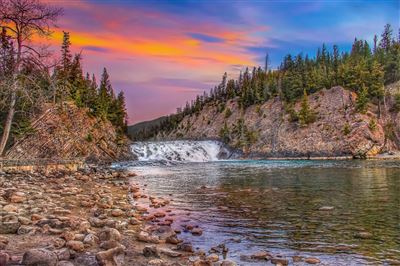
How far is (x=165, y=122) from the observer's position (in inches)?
7028

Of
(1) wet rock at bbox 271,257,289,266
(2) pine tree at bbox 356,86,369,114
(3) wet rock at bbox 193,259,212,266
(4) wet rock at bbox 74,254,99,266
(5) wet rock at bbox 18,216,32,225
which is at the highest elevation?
(2) pine tree at bbox 356,86,369,114

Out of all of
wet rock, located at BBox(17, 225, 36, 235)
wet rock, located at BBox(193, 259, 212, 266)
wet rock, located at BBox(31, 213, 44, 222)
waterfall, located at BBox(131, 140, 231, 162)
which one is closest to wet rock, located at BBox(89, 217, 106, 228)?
wet rock, located at BBox(31, 213, 44, 222)

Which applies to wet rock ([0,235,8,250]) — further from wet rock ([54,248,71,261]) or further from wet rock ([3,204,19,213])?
wet rock ([3,204,19,213])

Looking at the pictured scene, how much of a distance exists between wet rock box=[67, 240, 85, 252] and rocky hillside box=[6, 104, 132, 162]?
40074 mm

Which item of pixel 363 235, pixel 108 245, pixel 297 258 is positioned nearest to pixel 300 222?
pixel 363 235

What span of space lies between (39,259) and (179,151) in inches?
3083

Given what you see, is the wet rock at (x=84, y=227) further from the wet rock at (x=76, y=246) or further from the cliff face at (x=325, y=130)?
the cliff face at (x=325, y=130)

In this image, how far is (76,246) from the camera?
822 cm

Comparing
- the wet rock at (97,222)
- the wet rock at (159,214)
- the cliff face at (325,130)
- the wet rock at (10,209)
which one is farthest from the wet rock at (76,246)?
the cliff face at (325,130)

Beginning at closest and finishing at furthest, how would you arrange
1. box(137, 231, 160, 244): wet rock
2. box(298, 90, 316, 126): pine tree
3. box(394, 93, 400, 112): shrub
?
box(137, 231, 160, 244): wet rock < box(394, 93, 400, 112): shrub < box(298, 90, 316, 126): pine tree

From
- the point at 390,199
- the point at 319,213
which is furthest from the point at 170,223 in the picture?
the point at 390,199

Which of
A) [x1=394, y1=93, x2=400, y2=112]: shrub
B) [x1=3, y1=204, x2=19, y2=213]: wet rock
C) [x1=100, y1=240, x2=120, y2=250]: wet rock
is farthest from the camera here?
[x1=394, y1=93, x2=400, y2=112]: shrub

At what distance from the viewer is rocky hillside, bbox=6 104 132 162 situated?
5203 centimetres

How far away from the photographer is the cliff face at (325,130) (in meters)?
85.7
